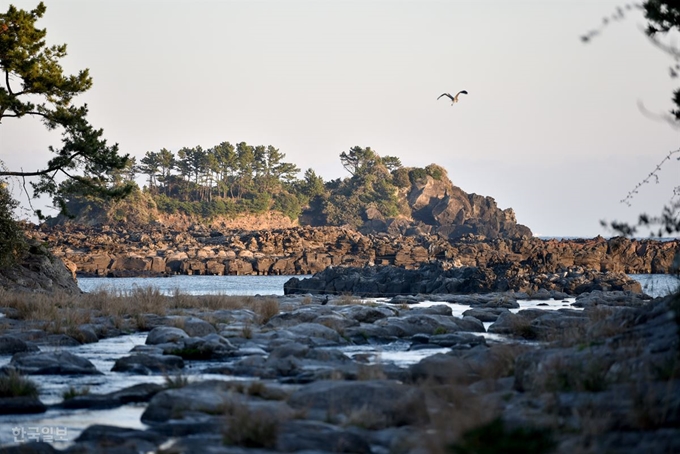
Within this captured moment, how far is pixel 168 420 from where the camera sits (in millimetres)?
8906

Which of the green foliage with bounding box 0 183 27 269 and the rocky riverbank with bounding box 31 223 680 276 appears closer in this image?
the green foliage with bounding box 0 183 27 269

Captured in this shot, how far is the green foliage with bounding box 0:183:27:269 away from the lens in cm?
2988

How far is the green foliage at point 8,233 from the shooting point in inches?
1176

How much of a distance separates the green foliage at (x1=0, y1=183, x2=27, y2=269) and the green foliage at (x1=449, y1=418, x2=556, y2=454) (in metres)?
26.9

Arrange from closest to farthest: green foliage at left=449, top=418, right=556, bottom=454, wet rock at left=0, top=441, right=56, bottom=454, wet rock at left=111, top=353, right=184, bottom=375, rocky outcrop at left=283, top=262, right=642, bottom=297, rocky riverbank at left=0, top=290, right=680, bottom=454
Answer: green foliage at left=449, top=418, right=556, bottom=454, rocky riverbank at left=0, top=290, right=680, bottom=454, wet rock at left=0, top=441, right=56, bottom=454, wet rock at left=111, top=353, right=184, bottom=375, rocky outcrop at left=283, top=262, right=642, bottom=297

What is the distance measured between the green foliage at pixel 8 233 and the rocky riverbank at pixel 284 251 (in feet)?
150

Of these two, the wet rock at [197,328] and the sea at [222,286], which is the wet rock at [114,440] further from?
the sea at [222,286]

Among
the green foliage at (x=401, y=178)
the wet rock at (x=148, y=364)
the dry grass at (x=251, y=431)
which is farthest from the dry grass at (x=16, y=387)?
the green foliage at (x=401, y=178)

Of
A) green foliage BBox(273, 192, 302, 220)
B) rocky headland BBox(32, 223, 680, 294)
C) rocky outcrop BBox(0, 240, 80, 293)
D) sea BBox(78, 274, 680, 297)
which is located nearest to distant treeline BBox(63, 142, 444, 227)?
green foliage BBox(273, 192, 302, 220)

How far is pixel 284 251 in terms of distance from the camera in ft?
334

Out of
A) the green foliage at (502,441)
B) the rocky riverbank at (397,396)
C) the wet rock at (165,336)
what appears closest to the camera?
the green foliage at (502,441)

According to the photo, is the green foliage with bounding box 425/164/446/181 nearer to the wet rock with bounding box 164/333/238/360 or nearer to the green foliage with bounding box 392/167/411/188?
the green foliage with bounding box 392/167/411/188

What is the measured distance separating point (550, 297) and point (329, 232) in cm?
6520

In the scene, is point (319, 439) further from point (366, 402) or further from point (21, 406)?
point (21, 406)
